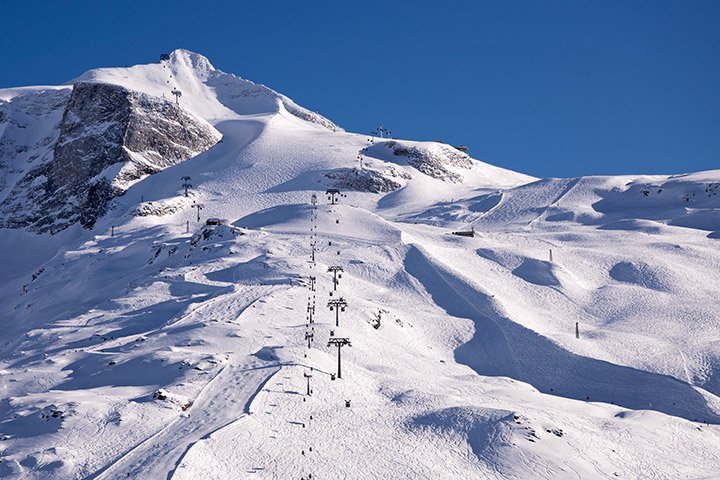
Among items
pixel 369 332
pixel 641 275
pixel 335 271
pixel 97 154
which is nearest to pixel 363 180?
pixel 97 154

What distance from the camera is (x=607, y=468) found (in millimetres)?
49969

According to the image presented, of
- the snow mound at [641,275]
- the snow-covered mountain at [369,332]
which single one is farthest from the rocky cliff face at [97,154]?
the snow mound at [641,275]

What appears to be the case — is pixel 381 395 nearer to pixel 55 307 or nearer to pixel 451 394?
pixel 451 394

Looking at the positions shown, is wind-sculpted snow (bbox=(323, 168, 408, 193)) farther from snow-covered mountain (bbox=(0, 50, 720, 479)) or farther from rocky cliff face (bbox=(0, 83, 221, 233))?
rocky cliff face (bbox=(0, 83, 221, 233))

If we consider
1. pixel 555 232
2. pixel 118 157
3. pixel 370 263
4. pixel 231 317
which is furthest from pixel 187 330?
pixel 118 157

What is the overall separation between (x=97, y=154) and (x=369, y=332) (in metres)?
118

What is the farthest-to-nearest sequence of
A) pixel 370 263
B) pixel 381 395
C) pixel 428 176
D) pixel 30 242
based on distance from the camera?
pixel 428 176 → pixel 30 242 → pixel 370 263 → pixel 381 395

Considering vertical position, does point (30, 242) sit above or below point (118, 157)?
below

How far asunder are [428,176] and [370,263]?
76.6 meters

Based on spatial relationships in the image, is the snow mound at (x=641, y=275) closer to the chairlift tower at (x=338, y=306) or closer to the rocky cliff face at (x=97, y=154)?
the chairlift tower at (x=338, y=306)

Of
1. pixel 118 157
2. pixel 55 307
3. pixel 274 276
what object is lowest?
pixel 55 307

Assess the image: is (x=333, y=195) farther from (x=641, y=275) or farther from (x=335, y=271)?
(x=641, y=275)

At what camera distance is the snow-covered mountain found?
48.8m

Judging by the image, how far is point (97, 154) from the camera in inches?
6855
